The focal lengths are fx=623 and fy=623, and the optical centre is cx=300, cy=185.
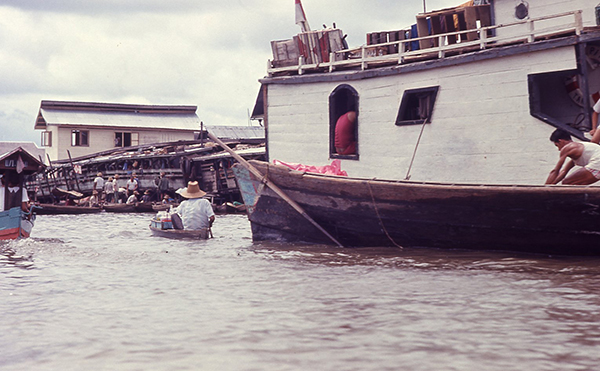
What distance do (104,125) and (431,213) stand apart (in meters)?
32.7

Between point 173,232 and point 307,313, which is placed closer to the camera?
point 307,313

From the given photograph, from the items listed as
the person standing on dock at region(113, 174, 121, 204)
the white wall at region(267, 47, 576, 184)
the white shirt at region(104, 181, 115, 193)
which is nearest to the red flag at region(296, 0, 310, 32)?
the white wall at region(267, 47, 576, 184)

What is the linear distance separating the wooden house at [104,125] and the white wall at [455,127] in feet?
90.6

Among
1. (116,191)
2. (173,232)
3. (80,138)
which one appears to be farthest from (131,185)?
(173,232)

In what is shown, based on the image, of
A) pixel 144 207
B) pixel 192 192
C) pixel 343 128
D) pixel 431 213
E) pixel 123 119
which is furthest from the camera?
pixel 123 119

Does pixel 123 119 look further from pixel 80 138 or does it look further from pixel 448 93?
pixel 448 93

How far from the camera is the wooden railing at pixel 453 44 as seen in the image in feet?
31.8

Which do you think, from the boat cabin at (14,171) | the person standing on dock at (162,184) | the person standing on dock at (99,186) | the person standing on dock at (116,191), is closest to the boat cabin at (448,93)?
the boat cabin at (14,171)

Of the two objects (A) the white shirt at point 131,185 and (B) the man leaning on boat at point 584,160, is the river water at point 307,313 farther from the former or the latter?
(A) the white shirt at point 131,185

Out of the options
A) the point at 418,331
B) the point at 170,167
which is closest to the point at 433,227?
the point at 418,331

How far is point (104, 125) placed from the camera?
37.5 meters

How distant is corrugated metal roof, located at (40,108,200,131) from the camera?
1467 inches

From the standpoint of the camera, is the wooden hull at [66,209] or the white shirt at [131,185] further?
the white shirt at [131,185]

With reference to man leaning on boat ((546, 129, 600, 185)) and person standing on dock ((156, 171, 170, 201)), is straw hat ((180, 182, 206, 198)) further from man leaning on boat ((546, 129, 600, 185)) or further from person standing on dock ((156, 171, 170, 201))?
person standing on dock ((156, 171, 170, 201))
